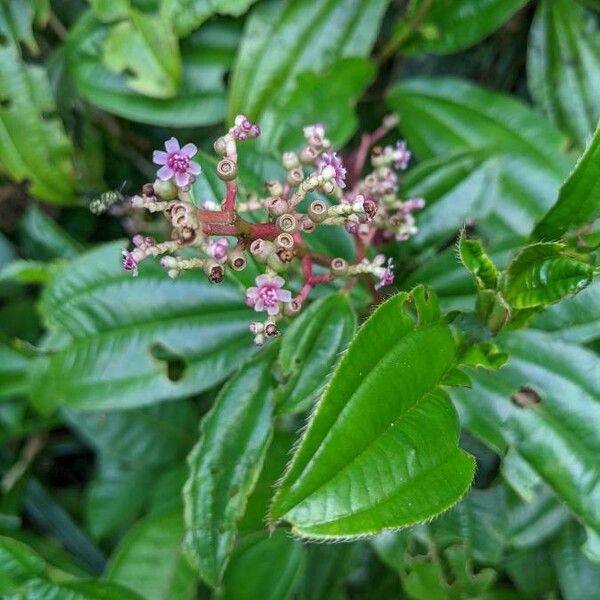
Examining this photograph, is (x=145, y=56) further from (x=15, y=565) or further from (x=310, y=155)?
(x=15, y=565)

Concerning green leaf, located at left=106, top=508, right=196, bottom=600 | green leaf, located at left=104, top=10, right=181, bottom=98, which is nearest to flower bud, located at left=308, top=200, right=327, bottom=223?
green leaf, located at left=104, top=10, right=181, bottom=98

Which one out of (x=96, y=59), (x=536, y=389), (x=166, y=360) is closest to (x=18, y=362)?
(x=166, y=360)

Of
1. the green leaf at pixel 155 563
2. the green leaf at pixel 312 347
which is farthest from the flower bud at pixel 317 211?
the green leaf at pixel 155 563

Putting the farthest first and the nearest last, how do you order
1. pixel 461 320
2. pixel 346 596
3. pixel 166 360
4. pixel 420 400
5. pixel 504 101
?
pixel 346 596 → pixel 504 101 → pixel 166 360 → pixel 461 320 → pixel 420 400

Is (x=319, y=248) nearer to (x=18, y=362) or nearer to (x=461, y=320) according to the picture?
(x=461, y=320)

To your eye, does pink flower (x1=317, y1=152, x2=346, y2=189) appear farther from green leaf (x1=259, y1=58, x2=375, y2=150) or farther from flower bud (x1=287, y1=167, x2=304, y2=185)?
green leaf (x1=259, y1=58, x2=375, y2=150)

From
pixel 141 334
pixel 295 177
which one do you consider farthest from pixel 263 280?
pixel 141 334
